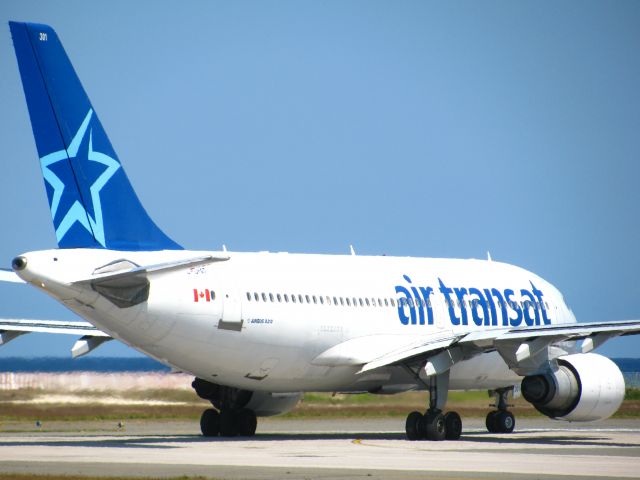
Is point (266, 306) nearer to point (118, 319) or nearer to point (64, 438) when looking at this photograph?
point (118, 319)

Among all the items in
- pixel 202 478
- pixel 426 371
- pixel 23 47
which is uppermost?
pixel 23 47

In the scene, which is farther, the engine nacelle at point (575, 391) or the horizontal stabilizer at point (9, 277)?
the engine nacelle at point (575, 391)

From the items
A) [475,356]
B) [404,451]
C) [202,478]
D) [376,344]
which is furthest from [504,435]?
[202,478]

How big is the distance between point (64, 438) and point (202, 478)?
13117mm

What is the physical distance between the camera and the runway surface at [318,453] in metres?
23.5

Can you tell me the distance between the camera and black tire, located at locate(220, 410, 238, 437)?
35250mm

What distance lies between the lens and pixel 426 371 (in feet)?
110

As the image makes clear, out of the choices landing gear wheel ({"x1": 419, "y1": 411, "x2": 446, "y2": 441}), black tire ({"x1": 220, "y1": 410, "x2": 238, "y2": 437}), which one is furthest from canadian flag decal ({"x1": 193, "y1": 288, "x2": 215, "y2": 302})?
landing gear wheel ({"x1": 419, "y1": 411, "x2": 446, "y2": 441})

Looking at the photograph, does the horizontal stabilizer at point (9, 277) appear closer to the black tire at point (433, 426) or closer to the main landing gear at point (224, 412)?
the main landing gear at point (224, 412)

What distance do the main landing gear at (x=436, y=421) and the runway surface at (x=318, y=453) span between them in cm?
50

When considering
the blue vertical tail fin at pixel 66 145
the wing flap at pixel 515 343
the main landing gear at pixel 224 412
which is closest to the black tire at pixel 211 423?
the main landing gear at pixel 224 412

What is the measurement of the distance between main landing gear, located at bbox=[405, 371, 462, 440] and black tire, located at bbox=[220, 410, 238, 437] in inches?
183

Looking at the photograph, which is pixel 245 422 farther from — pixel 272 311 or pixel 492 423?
pixel 492 423

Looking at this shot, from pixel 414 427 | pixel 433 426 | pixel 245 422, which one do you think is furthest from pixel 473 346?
pixel 245 422
